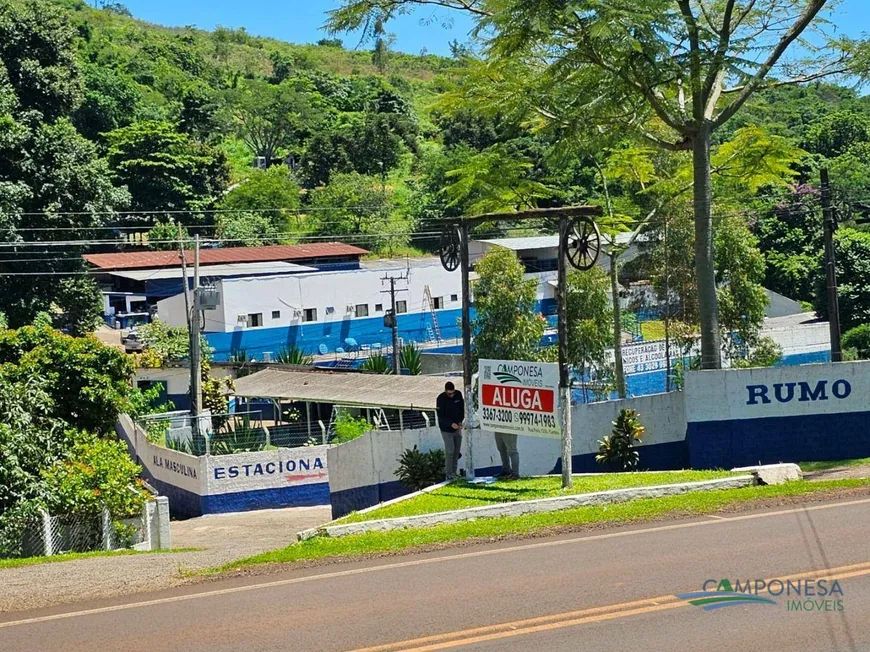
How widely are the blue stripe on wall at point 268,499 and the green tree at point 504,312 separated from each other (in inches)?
382

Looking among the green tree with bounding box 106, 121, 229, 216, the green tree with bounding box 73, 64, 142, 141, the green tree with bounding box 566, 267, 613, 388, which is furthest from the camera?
the green tree with bounding box 73, 64, 142, 141

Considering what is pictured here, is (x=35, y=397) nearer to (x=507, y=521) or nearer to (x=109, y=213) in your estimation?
(x=507, y=521)

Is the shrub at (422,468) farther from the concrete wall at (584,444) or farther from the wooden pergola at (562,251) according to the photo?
the wooden pergola at (562,251)

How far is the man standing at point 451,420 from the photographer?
17.3m

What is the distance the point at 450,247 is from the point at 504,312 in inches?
643

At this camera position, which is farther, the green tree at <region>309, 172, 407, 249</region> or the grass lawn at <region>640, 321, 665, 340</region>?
the green tree at <region>309, 172, 407, 249</region>

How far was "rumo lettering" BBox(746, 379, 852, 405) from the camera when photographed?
1959 centimetres

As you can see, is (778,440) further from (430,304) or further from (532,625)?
(430,304)

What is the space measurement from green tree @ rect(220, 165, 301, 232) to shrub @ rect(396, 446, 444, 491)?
59157 millimetres

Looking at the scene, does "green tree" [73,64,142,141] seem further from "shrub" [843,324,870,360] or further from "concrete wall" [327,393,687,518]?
"concrete wall" [327,393,687,518]

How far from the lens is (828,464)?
19.2 m

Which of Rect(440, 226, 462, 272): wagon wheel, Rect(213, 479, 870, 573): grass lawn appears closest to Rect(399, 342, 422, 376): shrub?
Rect(440, 226, 462, 272): wagon wheel

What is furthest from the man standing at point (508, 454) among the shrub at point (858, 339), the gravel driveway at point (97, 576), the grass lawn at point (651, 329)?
the grass lawn at point (651, 329)

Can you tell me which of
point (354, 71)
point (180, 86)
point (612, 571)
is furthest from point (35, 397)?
point (354, 71)
